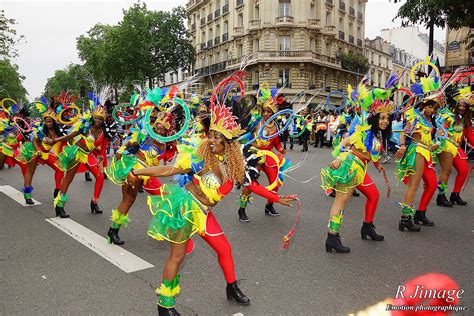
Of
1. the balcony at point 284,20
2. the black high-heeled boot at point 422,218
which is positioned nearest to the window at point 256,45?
the balcony at point 284,20

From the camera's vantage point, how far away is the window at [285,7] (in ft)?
130

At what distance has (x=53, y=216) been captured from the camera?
638cm

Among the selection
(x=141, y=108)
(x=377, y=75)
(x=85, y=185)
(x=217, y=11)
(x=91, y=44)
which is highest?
(x=217, y=11)

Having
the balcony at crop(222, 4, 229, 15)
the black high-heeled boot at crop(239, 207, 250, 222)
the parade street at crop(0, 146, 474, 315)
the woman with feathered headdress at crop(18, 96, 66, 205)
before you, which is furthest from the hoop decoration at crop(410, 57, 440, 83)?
the balcony at crop(222, 4, 229, 15)

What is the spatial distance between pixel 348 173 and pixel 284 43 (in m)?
36.9

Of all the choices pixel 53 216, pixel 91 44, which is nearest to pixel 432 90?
pixel 53 216

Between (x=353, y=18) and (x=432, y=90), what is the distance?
45.9 meters

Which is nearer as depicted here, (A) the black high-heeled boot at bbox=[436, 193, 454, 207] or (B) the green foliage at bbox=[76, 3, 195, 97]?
(A) the black high-heeled boot at bbox=[436, 193, 454, 207]

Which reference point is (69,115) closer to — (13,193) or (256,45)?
(13,193)

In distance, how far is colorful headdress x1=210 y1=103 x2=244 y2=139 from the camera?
3211 millimetres

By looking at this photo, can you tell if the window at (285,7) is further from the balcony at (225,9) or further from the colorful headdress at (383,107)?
the colorful headdress at (383,107)

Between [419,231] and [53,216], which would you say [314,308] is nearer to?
[419,231]

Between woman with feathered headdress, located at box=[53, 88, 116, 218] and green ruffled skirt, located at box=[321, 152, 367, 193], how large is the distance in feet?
12.0

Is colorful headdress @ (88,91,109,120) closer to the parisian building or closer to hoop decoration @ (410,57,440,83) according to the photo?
hoop decoration @ (410,57,440,83)
